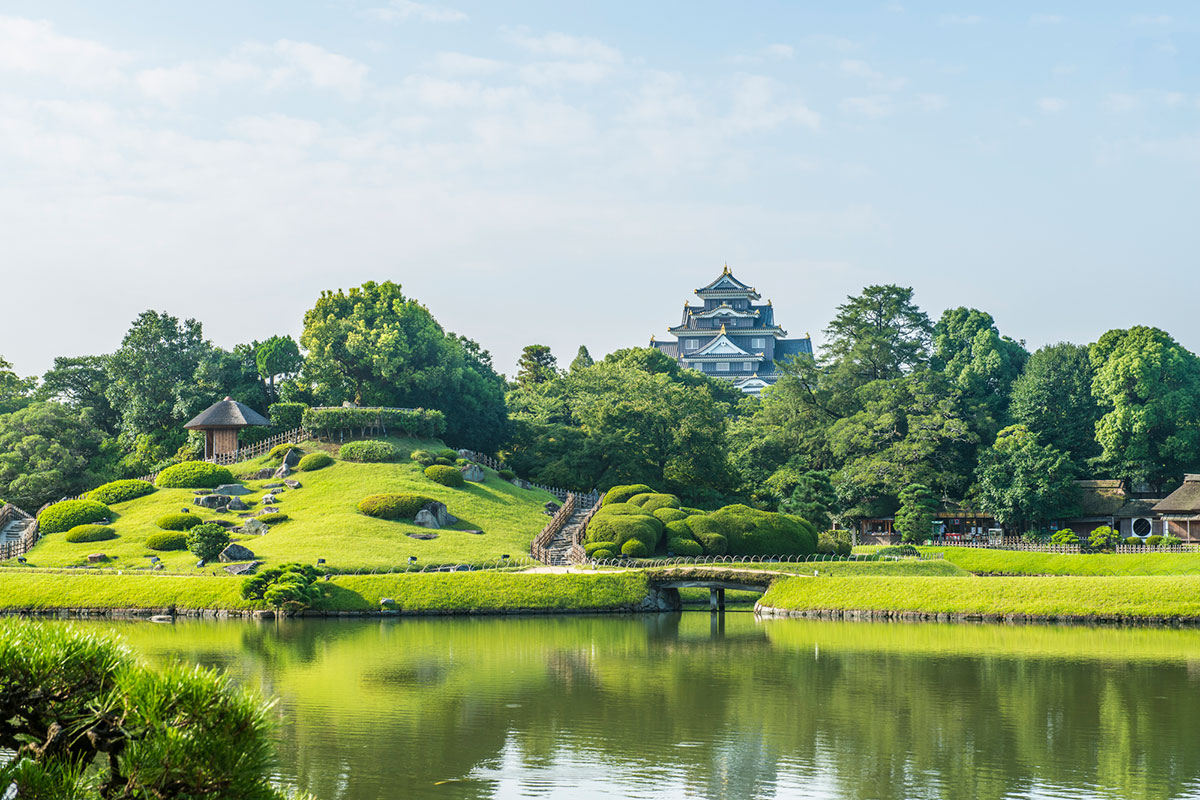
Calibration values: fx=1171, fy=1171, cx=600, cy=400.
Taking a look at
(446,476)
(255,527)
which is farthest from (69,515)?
(446,476)

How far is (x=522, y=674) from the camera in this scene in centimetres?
3028

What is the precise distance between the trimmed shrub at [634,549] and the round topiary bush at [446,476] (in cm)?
1561

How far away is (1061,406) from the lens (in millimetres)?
75875

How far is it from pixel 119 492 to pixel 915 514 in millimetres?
43267

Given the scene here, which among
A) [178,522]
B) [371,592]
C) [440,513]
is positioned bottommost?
[371,592]

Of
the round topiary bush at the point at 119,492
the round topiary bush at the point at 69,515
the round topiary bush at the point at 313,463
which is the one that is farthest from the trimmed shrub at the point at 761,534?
the round topiary bush at the point at 119,492

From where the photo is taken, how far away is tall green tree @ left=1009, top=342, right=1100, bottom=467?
246 feet

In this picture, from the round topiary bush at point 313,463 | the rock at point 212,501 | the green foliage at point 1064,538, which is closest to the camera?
the rock at point 212,501

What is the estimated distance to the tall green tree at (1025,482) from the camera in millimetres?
67062

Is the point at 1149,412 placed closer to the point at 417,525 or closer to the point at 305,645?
the point at 417,525

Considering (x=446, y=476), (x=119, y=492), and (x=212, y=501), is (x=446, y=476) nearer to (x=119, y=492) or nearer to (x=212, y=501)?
(x=212, y=501)

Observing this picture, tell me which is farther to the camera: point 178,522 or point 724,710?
point 178,522

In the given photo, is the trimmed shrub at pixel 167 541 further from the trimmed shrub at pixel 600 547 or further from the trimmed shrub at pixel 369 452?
the trimmed shrub at pixel 600 547

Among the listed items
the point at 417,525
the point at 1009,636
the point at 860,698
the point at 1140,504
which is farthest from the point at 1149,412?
the point at 860,698
